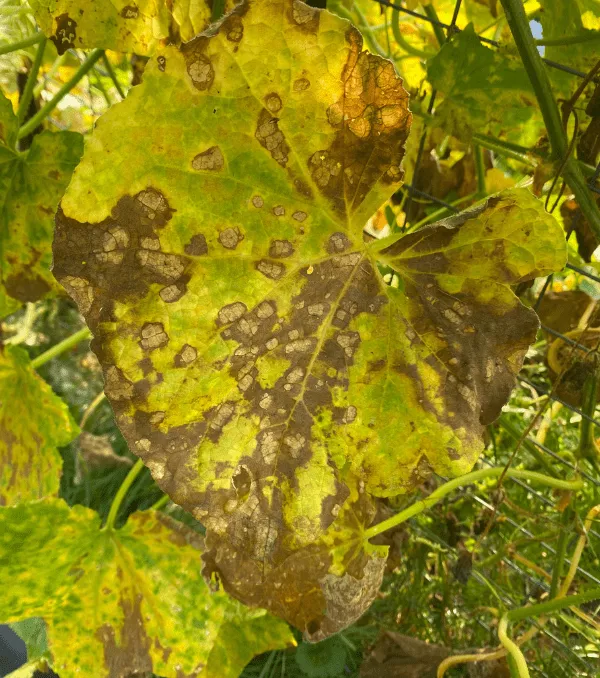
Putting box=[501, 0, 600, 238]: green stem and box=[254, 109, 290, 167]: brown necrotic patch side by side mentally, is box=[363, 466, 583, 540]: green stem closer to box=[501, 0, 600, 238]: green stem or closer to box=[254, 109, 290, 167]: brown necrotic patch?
box=[501, 0, 600, 238]: green stem

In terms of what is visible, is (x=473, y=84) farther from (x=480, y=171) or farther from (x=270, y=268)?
(x=270, y=268)

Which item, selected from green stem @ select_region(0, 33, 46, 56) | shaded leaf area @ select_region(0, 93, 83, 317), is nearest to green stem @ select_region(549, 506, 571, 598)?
shaded leaf area @ select_region(0, 93, 83, 317)

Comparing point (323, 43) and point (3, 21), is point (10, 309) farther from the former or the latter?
point (323, 43)

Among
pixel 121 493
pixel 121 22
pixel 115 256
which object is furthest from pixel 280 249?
pixel 121 493

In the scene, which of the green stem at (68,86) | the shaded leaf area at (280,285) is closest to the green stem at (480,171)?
the shaded leaf area at (280,285)

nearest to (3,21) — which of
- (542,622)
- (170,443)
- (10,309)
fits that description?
(10,309)

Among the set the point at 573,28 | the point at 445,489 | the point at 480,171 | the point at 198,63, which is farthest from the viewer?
the point at 480,171

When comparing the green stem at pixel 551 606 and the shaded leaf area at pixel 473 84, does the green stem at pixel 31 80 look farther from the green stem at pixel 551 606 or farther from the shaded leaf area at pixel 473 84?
the green stem at pixel 551 606

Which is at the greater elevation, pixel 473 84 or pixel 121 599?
pixel 473 84
